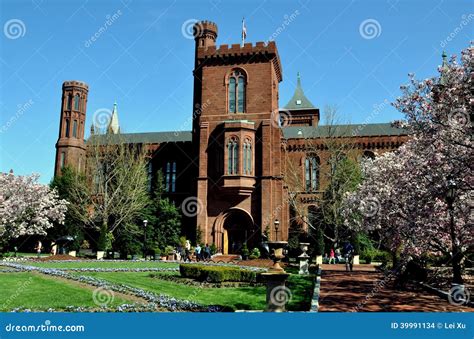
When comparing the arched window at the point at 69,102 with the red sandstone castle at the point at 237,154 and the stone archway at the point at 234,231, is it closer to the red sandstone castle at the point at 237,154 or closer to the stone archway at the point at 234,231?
the red sandstone castle at the point at 237,154

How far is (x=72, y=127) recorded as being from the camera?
2058 inches

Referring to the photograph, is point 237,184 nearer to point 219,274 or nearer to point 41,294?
point 219,274

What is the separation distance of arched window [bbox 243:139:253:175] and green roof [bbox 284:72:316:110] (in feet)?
101

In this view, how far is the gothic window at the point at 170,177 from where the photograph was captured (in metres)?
47.1

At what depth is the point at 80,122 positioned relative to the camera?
2076 inches

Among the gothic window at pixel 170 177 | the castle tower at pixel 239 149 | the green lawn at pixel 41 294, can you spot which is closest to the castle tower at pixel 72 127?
the gothic window at pixel 170 177

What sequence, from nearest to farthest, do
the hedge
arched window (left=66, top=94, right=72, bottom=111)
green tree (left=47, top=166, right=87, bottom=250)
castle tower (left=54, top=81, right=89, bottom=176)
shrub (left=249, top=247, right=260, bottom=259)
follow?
the hedge, shrub (left=249, top=247, right=260, bottom=259), green tree (left=47, top=166, right=87, bottom=250), castle tower (left=54, top=81, right=89, bottom=176), arched window (left=66, top=94, right=72, bottom=111)

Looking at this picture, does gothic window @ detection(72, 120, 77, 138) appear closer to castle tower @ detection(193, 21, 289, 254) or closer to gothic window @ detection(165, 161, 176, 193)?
gothic window @ detection(165, 161, 176, 193)

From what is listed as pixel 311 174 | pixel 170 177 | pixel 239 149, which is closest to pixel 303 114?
pixel 311 174

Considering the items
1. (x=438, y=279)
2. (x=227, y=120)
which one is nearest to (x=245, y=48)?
(x=227, y=120)

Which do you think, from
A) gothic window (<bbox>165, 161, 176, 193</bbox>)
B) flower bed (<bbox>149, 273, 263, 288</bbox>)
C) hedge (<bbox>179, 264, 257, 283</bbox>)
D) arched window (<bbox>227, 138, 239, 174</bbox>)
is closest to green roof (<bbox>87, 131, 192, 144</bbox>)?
gothic window (<bbox>165, 161, 176, 193</bbox>)

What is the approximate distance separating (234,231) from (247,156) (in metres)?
6.61

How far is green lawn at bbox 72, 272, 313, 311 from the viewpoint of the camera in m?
13.7

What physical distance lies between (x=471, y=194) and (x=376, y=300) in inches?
213
